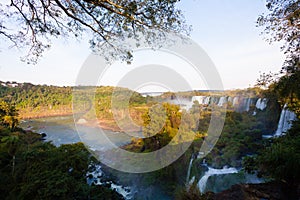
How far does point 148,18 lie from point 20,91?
40235 mm

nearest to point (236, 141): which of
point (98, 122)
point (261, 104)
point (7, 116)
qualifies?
point (261, 104)

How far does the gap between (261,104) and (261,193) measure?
10172 mm

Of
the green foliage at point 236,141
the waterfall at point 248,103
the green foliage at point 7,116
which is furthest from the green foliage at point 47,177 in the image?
the waterfall at point 248,103

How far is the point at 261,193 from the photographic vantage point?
190cm

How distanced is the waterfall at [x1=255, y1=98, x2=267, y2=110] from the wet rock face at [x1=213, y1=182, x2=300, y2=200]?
9.33m

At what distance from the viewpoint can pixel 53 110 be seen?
34.6 meters

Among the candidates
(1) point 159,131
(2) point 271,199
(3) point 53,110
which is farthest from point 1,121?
(3) point 53,110

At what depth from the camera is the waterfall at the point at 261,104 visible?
394 inches

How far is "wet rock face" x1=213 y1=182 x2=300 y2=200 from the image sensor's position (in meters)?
1.81

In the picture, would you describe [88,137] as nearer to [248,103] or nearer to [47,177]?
[248,103]

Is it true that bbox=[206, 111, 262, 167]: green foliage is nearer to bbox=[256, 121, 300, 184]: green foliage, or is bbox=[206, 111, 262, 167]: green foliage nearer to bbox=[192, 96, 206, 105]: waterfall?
bbox=[192, 96, 206, 105]: waterfall

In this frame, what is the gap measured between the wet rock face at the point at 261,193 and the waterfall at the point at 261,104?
9328 millimetres

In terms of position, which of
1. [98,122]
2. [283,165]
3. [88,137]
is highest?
[283,165]

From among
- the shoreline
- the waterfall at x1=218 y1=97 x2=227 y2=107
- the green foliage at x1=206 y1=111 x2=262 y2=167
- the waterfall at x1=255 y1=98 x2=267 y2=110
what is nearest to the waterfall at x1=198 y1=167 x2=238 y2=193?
the green foliage at x1=206 y1=111 x2=262 y2=167
